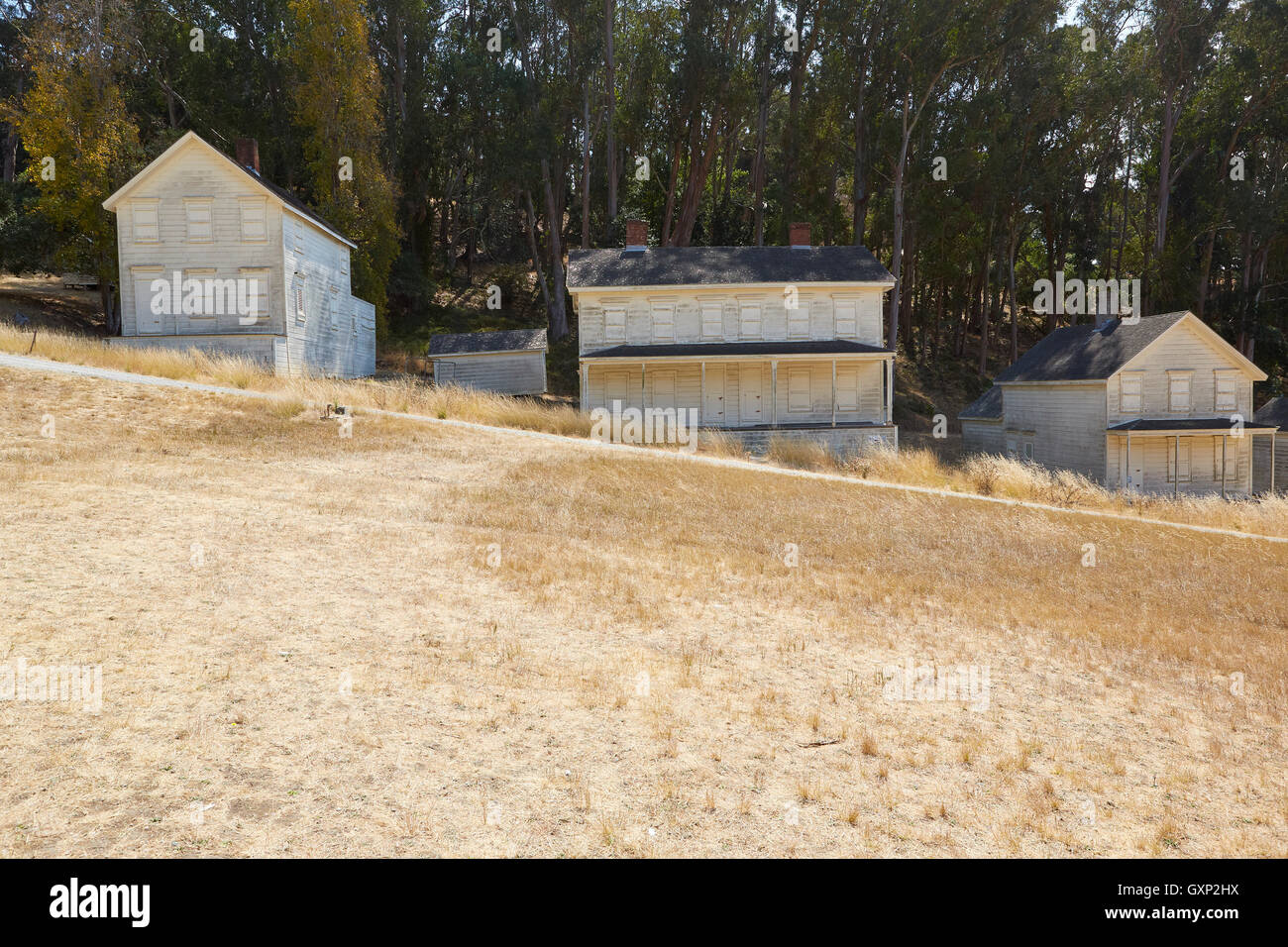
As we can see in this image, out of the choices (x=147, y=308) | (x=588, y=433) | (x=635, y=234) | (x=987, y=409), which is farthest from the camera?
(x=987, y=409)

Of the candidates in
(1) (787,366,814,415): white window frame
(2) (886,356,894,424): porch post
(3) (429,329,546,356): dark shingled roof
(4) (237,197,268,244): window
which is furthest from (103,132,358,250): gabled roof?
(2) (886,356,894,424): porch post

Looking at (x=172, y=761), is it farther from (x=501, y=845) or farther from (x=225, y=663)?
(x=501, y=845)

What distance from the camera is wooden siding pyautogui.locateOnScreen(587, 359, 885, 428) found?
33688mm

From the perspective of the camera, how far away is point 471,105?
5084 cm

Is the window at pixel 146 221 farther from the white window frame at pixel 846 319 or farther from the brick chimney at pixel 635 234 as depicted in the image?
the white window frame at pixel 846 319

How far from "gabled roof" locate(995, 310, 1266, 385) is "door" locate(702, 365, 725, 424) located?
1378 cm

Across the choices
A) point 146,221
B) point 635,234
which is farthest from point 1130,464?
point 146,221

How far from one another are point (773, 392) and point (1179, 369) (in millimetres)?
16468

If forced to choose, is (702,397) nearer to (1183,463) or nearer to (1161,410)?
(1161,410)

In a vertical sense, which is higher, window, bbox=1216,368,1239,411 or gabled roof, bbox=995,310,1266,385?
gabled roof, bbox=995,310,1266,385

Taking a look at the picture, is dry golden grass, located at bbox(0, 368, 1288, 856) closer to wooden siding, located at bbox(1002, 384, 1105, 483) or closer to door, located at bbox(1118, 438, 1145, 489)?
door, located at bbox(1118, 438, 1145, 489)

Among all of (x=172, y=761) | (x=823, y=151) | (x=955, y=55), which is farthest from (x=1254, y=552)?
(x=823, y=151)

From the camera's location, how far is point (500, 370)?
40719mm

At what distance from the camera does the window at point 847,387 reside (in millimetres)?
33906
